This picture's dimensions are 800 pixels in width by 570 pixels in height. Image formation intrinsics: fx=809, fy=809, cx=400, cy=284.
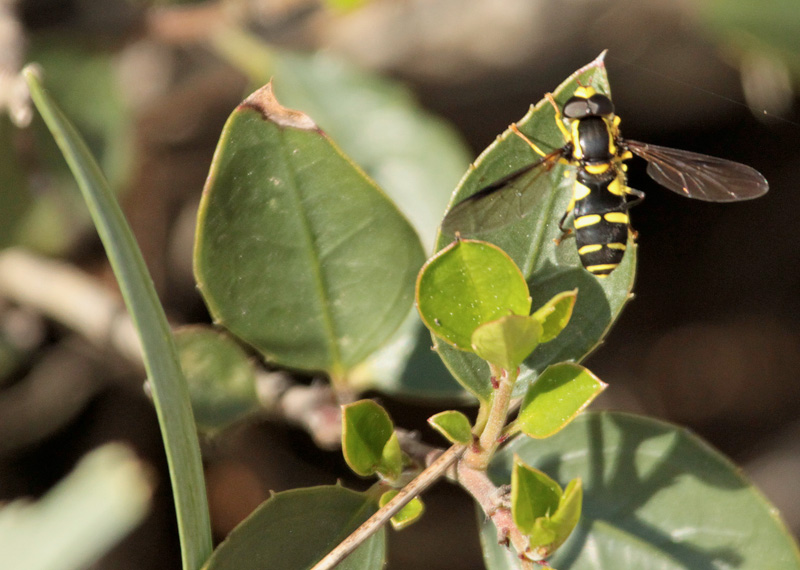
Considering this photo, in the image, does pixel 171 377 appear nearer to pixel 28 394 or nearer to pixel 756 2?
pixel 28 394

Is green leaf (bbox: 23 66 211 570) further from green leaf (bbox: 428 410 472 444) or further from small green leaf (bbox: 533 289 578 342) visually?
small green leaf (bbox: 533 289 578 342)

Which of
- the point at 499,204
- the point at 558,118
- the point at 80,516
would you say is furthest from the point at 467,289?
the point at 80,516

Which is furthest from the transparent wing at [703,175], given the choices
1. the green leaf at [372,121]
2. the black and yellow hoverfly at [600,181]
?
the green leaf at [372,121]

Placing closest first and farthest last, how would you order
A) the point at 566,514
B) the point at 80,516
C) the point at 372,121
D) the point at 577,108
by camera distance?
the point at 566,514, the point at 577,108, the point at 80,516, the point at 372,121

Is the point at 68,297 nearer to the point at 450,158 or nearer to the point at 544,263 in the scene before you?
the point at 450,158

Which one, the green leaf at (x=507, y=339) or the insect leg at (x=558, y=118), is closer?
the green leaf at (x=507, y=339)

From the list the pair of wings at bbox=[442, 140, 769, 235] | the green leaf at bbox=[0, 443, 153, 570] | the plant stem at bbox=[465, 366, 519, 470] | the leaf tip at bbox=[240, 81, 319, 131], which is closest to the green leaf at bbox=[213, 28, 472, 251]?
the pair of wings at bbox=[442, 140, 769, 235]

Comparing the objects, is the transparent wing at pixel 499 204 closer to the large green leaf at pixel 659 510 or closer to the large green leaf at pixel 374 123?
the large green leaf at pixel 659 510
